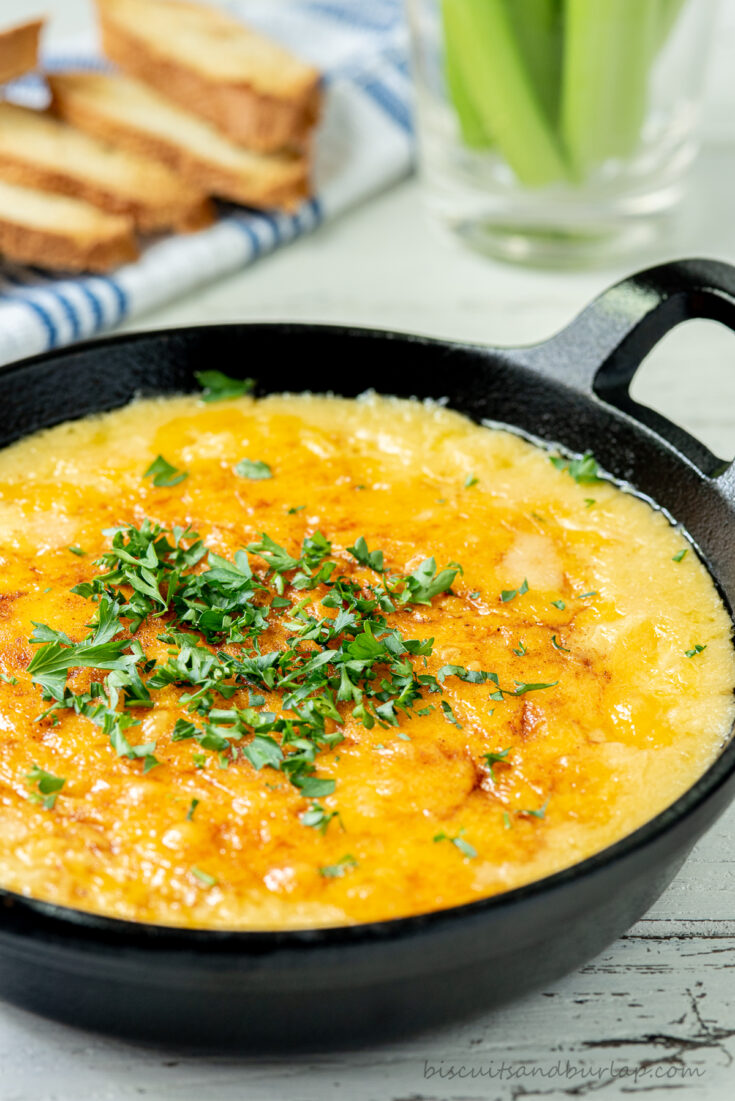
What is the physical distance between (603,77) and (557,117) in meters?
0.28

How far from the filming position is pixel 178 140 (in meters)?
5.19

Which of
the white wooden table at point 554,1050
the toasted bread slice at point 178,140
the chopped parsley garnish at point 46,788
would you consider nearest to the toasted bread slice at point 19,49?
the toasted bread slice at point 178,140

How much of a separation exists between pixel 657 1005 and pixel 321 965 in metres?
0.82

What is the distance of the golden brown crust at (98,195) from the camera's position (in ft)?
16.2

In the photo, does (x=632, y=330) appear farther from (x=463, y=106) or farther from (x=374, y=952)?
(x=463, y=106)

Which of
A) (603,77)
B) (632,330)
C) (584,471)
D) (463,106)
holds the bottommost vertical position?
(584,471)

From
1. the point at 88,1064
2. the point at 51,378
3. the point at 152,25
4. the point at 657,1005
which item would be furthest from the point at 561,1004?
the point at 152,25

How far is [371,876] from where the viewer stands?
83.6 inches

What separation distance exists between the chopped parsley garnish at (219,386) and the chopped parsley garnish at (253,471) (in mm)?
315

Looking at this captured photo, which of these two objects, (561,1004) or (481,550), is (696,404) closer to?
(481,550)

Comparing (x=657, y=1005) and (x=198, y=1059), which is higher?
(x=657, y=1005)

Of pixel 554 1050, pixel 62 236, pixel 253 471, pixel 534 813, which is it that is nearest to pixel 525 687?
pixel 534 813

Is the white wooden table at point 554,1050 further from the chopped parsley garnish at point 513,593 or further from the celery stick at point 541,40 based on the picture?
the celery stick at point 541,40

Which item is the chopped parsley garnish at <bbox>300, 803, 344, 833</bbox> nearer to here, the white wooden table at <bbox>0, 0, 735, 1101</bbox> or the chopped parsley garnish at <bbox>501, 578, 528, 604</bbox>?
the white wooden table at <bbox>0, 0, 735, 1101</bbox>
